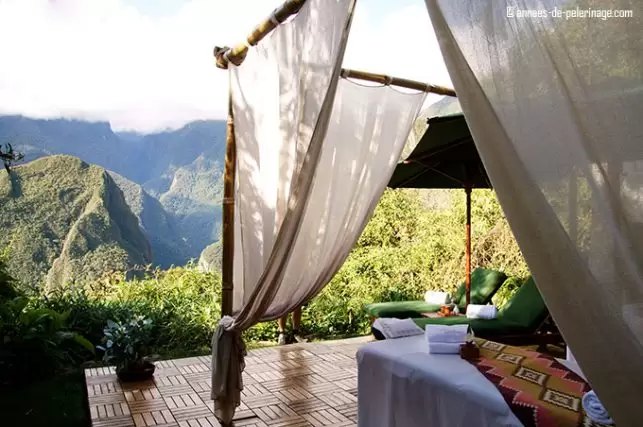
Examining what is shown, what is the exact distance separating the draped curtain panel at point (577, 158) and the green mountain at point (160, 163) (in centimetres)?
1281

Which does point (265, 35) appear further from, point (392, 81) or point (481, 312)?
point (481, 312)

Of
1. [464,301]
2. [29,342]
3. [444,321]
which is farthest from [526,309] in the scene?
[29,342]

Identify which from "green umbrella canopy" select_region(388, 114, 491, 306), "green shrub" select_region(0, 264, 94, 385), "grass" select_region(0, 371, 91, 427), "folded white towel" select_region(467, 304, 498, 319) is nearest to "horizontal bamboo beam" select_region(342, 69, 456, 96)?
"green umbrella canopy" select_region(388, 114, 491, 306)

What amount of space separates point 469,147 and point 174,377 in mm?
3128

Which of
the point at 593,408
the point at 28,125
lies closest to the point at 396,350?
the point at 593,408

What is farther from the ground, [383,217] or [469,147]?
[469,147]

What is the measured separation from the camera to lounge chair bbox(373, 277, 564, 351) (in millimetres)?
4406

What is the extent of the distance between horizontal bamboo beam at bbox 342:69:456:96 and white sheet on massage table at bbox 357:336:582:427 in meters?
1.73

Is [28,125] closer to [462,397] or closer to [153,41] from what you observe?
[153,41]

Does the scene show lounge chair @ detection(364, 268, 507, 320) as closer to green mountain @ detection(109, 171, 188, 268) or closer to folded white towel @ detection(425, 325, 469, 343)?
folded white towel @ detection(425, 325, 469, 343)

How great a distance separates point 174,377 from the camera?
426 centimetres

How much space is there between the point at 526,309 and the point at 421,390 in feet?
8.51

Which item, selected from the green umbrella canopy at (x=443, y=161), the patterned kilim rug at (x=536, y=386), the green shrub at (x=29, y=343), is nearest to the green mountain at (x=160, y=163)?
the green umbrella canopy at (x=443, y=161)

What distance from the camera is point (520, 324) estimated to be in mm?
4477
